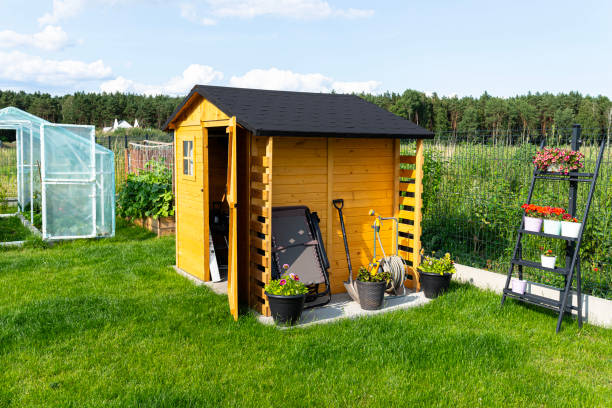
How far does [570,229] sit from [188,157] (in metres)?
4.62

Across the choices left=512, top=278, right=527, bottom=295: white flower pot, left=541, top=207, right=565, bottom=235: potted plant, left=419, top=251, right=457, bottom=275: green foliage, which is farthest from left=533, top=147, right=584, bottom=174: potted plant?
left=419, top=251, right=457, bottom=275: green foliage

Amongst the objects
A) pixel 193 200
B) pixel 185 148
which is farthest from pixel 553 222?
pixel 185 148

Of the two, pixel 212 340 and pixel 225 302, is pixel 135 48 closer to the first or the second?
Answer: pixel 225 302

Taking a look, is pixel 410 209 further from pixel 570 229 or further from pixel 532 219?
pixel 570 229

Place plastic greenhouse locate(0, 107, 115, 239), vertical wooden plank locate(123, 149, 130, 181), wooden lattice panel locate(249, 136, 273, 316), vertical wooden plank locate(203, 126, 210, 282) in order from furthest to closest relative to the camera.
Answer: vertical wooden plank locate(123, 149, 130, 181)
plastic greenhouse locate(0, 107, 115, 239)
vertical wooden plank locate(203, 126, 210, 282)
wooden lattice panel locate(249, 136, 273, 316)

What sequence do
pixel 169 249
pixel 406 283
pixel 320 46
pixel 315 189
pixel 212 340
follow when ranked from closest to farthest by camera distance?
1. pixel 212 340
2. pixel 315 189
3. pixel 406 283
4. pixel 169 249
5. pixel 320 46

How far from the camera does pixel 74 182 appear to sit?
338 inches

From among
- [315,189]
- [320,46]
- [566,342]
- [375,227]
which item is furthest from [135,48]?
[566,342]

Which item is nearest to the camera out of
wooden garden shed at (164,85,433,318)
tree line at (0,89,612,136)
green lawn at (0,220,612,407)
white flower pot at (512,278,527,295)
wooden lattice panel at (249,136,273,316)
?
green lawn at (0,220,612,407)

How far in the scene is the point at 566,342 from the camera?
4445mm

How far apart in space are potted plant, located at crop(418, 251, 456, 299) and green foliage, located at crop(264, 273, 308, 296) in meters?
1.70

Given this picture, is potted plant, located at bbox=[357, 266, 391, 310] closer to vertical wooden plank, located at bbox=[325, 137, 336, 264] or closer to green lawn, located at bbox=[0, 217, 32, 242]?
vertical wooden plank, located at bbox=[325, 137, 336, 264]

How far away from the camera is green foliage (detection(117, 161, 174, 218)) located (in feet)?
30.4

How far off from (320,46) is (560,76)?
574cm
